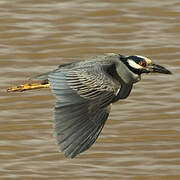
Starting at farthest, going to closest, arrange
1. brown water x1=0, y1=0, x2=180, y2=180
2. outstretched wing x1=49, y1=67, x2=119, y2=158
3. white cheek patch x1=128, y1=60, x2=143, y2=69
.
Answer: brown water x1=0, y1=0, x2=180, y2=180 → white cheek patch x1=128, y1=60, x2=143, y2=69 → outstretched wing x1=49, y1=67, x2=119, y2=158

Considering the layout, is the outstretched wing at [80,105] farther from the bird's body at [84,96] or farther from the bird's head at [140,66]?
the bird's head at [140,66]

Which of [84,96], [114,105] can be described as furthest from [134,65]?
[114,105]

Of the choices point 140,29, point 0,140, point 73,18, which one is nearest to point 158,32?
point 140,29

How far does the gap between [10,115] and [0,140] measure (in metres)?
0.53

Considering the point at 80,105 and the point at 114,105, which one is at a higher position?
the point at 80,105

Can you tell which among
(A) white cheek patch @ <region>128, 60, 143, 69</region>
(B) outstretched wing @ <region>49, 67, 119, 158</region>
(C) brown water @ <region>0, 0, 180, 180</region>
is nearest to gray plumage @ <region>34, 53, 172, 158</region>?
(B) outstretched wing @ <region>49, 67, 119, 158</region>

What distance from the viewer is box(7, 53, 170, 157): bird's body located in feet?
20.1

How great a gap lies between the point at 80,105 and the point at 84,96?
3.3 inches

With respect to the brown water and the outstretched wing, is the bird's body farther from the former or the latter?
the brown water

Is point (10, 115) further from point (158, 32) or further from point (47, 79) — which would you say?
point (158, 32)

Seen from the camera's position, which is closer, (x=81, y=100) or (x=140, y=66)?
(x=81, y=100)

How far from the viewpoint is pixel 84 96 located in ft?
20.8

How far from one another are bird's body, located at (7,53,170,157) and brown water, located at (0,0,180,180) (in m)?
0.81

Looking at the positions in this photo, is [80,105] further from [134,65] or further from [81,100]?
[134,65]
